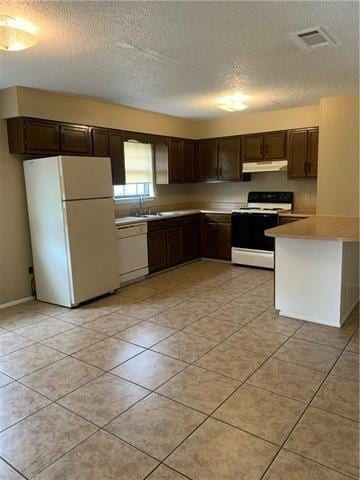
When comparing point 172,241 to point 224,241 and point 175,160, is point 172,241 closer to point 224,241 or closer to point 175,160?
point 224,241

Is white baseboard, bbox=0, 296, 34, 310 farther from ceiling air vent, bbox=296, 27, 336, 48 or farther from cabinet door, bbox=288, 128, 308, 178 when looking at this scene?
cabinet door, bbox=288, 128, 308, 178

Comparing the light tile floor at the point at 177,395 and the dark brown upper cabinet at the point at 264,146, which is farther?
the dark brown upper cabinet at the point at 264,146

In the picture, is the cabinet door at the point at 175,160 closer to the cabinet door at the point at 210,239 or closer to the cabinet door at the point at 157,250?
the cabinet door at the point at 210,239

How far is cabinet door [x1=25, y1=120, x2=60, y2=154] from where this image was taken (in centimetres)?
402

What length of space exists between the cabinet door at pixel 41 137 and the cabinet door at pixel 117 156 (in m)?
0.85

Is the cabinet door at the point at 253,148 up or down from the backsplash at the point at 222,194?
up

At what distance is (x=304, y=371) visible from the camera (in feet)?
8.68

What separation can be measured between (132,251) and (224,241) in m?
1.80

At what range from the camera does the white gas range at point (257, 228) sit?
552 cm

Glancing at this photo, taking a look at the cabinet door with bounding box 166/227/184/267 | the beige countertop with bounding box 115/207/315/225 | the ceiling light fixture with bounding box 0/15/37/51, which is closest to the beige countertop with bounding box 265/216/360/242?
the beige countertop with bounding box 115/207/315/225

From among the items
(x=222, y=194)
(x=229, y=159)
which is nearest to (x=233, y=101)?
(x=229, y=159)

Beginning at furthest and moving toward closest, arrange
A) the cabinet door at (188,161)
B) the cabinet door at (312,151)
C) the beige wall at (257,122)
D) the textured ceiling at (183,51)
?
1. the cabinet door at (188,161)
2. the beige wall at (257,122)
3. the cabinet door at (312,151)
4. the textured ceiling at (183,51)

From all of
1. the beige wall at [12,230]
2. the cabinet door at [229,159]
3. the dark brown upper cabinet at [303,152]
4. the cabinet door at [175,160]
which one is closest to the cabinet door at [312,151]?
the dark brown upper cabinet at [303,152]

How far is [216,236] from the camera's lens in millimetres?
6234
